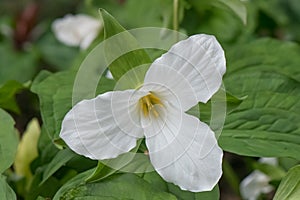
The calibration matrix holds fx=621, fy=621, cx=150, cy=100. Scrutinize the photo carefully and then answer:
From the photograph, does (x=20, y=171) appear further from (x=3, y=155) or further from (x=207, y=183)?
(x=207, y=183)

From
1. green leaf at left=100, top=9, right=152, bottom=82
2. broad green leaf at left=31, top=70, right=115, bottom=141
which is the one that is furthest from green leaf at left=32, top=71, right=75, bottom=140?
green leaf at left=100, top=9, right=152, bottom=82

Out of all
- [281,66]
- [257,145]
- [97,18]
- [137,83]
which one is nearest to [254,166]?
[281,66]

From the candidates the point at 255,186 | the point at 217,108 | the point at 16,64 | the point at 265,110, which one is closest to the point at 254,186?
the point at 255,186

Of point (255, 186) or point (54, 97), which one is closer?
point (54, 97)

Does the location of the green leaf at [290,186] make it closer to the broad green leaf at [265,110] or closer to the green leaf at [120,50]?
the broad green leaf at [265,110]

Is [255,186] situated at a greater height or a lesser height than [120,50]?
lesser

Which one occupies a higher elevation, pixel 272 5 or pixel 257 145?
pixel 257 145

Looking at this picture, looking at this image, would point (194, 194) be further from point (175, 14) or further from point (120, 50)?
point (175, 14)
